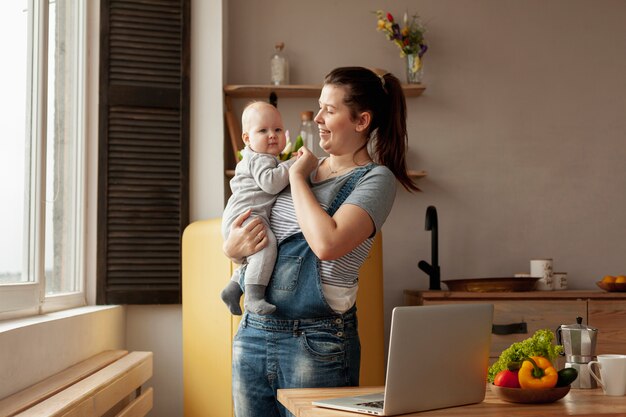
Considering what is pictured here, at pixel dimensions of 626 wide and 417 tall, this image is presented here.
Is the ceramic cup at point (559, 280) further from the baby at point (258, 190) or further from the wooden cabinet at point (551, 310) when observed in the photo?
the baby at point (258, 190)

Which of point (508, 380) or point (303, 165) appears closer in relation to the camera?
point (508, 380)

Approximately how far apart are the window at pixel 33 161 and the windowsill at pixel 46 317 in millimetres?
35

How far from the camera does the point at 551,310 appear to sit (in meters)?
3.72

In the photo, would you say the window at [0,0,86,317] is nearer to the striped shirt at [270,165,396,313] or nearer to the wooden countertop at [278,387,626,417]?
the striped shirt at [270,165,396,313]

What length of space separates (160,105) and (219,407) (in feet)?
4.57

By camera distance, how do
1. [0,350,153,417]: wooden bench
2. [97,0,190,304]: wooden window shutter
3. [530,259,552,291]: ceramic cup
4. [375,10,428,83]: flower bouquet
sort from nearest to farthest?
1. [0,350,153,417]: wooden bench
2. [97,0,190,304]: wooden window shutter
3. [530,259,552,291]: ceramic cup
4. [375,10,428,83]: flower bouquet

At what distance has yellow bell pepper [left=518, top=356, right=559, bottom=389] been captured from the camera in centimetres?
163

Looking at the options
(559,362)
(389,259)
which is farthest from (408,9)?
(559,362)

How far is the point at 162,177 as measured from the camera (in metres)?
3.66

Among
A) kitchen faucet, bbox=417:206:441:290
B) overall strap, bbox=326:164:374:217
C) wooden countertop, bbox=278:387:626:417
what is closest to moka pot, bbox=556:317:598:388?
wooden countertop, bbox=278:387:626:417

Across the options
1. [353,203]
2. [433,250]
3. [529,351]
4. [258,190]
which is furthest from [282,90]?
[529,351]

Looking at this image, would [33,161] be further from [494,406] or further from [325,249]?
[494,406]

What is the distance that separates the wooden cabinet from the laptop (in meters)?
2.08

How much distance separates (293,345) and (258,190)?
1.64 ft
